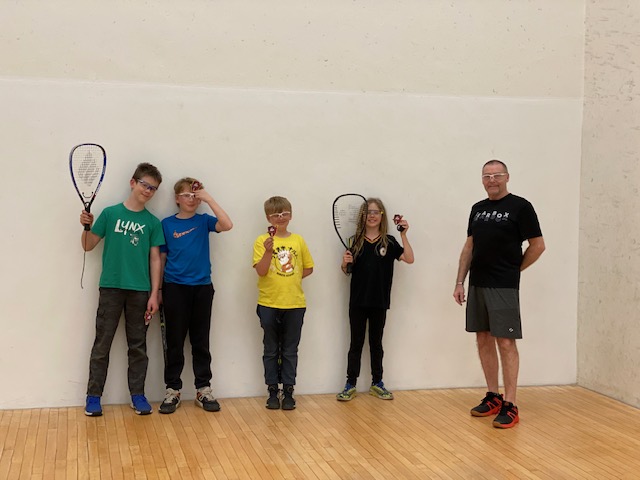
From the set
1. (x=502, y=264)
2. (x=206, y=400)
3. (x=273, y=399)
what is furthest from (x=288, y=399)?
(x=502, y=264)

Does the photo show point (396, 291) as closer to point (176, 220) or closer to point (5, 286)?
point (176, 220)

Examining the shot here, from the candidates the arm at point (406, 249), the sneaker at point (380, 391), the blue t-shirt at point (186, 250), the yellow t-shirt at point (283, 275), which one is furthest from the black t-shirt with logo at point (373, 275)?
the blue t-shirt at point (186, 250)

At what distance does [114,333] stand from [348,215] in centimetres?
144

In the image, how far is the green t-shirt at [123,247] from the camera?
4.31 meters

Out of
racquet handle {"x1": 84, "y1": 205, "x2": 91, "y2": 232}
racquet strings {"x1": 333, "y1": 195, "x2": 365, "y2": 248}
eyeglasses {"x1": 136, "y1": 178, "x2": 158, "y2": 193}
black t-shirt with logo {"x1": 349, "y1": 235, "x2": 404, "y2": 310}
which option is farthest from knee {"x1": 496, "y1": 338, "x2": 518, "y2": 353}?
racquet handle {"x1": 84, "y1": 205, "x2": 91, "y2": 232}

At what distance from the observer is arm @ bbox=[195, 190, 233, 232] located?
4379mm

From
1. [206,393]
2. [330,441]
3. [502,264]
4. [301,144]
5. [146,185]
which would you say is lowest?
[330,441]

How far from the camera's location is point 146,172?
4.34 m

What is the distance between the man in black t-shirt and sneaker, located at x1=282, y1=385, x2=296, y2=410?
960 mm

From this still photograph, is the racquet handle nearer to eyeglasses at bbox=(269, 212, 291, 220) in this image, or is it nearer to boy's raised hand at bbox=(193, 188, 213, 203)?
boy's raised hand at bbox=(193, 188, 213, 203)

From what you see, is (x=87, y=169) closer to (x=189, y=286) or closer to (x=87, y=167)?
(x=87, y=167)

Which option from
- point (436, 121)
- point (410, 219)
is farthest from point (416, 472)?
point (436, 121)

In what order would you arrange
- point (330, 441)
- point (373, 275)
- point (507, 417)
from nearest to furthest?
point (330, 441) → point (507, 417) → point (373, 275)

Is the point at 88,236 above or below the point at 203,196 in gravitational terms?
below
